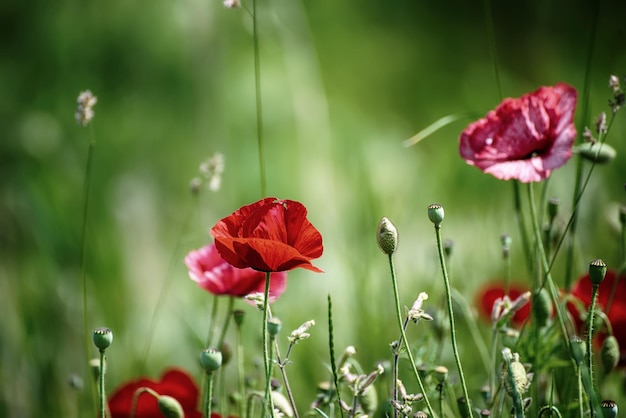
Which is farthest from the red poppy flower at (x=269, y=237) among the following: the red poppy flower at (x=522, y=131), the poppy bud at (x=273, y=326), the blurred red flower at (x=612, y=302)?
the blurred red flower at (x=612, y=302)

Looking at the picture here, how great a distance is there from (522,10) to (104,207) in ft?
3.59

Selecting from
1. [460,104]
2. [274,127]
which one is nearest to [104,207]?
[274,127]

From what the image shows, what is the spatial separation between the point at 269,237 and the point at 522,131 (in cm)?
18

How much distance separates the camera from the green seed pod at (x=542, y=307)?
0.57 metres

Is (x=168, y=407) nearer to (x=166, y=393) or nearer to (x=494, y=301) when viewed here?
(x=166, y=393)

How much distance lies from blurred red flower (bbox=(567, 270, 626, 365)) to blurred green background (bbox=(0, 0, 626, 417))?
8cm

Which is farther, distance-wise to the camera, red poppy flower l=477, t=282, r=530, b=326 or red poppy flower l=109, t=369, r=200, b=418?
red poppy flower l=477, t=282, r=530, b=326

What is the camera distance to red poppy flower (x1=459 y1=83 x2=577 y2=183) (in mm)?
554

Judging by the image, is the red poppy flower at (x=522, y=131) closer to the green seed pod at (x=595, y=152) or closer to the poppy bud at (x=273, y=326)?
the green seed pod at (x=595, y=152)

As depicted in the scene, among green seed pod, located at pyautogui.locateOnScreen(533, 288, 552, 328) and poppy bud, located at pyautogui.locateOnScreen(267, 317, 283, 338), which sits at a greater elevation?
poppy bud, located at pyautogui.locateOnScreen(267, 317, 283, 338)

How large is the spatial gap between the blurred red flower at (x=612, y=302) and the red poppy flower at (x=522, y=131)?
0.14 metres

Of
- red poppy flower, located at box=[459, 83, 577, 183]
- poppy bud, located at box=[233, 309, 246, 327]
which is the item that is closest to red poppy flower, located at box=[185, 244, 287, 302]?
poppy bud, located at box=[233, 309, 246, 327]

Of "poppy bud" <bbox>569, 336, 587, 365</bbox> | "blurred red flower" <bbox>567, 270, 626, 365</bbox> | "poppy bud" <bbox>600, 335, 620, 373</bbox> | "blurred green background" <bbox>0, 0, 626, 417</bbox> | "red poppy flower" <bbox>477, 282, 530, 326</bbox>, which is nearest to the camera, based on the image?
"poppy bud" <bbox>569, 336, 587, 365</bbox>

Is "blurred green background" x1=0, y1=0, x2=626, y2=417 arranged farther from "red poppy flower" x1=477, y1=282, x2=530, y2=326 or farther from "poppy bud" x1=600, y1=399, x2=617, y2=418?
"poppy bud" x1=600, y1=399, x2=617, y2=418
